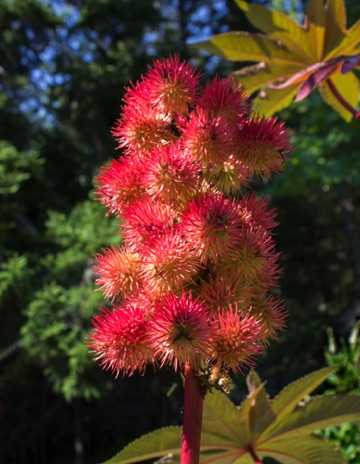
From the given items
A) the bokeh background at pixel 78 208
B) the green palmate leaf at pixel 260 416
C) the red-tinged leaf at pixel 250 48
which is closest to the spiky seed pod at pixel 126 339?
the green palmate leaf at pixel 260 416

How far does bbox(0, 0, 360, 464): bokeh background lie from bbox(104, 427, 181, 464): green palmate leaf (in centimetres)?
395

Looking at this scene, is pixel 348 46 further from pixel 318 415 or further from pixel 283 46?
pixel 318 415

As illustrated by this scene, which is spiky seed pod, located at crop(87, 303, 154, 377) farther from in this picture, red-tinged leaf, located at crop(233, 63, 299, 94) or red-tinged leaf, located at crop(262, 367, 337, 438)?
red-tinged leaf, located at crop(233, 63, 299, 94)

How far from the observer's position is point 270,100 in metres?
1.81

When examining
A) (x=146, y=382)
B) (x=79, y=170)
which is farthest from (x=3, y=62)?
(x=146, y=382)

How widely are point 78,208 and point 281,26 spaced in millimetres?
6570

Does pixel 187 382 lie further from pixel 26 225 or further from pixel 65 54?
pixel 65 54

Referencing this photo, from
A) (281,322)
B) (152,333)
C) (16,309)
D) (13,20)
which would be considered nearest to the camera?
(152,333)

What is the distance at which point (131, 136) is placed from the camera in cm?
101

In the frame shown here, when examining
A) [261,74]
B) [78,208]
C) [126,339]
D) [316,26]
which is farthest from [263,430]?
[78,208]

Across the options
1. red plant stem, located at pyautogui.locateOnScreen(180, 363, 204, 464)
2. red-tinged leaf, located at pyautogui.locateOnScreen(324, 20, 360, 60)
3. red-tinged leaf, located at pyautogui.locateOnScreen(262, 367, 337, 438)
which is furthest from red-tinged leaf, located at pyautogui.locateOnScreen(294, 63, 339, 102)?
red plant stem, located at pyautogui.locateOnScreen(180, 363, 204, 464)

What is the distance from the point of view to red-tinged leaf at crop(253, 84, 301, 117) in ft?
5.85

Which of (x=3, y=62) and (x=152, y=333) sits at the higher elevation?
(x=3, y=62)

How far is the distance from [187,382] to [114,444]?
47.6 feet
